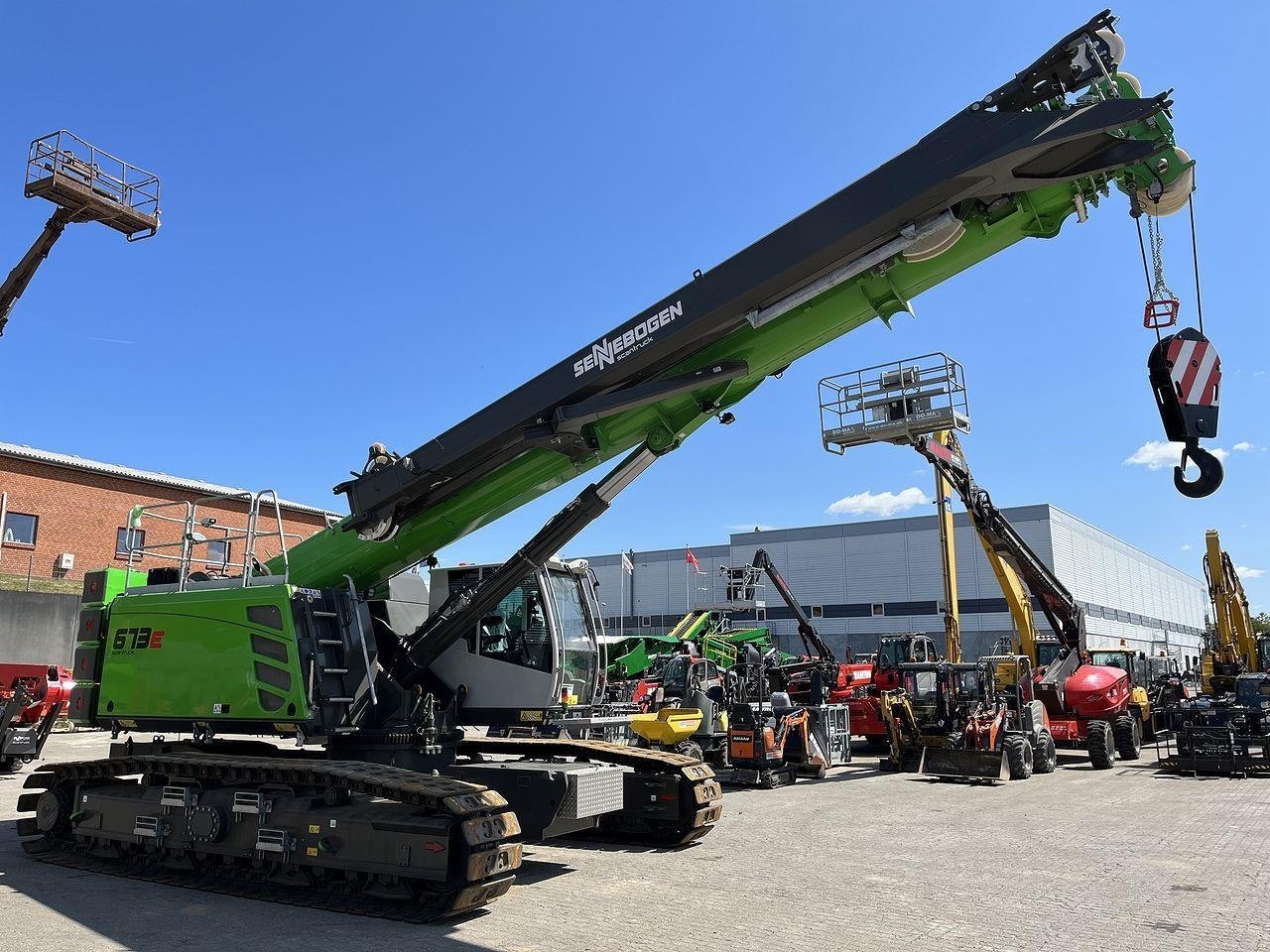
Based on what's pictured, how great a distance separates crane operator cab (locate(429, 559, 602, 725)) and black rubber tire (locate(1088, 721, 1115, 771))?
41.5 feet

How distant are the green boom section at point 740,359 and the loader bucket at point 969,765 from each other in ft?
34.0

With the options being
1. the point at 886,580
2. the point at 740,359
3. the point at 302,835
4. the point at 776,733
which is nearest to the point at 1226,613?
the point at 776,733

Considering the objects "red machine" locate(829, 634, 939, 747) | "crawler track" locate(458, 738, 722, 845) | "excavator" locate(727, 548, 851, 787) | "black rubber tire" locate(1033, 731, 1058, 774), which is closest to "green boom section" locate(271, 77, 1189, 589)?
"crawler track" locate(458, 738, 722, 845)

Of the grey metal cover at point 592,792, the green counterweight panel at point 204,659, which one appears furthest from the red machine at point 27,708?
the grey metal cover at point 592,792

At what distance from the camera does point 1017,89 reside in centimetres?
569

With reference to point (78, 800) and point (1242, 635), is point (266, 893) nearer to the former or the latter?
point (78, 800)

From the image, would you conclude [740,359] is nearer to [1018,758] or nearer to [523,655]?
[523,655]

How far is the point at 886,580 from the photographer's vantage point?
50.7 meters

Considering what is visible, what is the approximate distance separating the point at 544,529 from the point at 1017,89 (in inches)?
198

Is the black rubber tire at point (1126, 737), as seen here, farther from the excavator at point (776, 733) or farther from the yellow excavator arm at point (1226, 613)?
the yellow excavator arm at point (1226, 613)

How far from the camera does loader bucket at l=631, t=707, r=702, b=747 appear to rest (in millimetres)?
15156

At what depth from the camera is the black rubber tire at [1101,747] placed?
17.4 m

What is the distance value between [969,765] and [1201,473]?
10997 millimetres

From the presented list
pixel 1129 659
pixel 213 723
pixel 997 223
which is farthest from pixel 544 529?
pixel 1129 659
